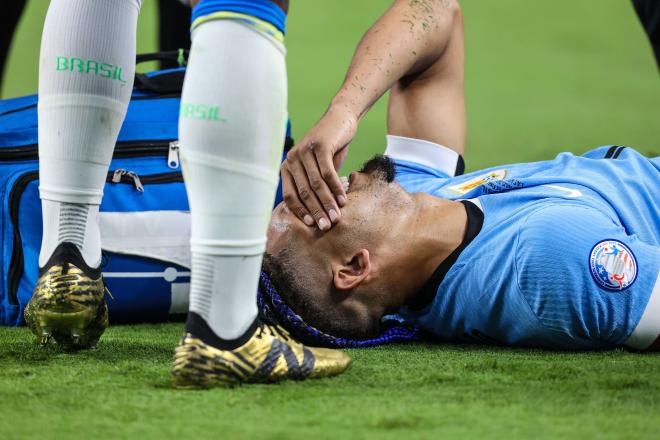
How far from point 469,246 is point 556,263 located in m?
0.17

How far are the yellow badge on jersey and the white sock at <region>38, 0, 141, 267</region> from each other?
670 mm

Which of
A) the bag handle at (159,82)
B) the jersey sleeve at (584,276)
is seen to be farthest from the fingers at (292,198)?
the bag handle at (159,82)

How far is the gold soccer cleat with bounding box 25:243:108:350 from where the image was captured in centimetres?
117

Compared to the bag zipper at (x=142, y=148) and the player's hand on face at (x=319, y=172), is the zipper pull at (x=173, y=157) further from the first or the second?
the player's hand on face at (x=319, y=172)

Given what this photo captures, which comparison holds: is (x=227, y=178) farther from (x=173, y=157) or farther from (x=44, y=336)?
(x=173, y=157)

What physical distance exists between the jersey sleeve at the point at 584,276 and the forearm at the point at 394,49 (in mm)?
365

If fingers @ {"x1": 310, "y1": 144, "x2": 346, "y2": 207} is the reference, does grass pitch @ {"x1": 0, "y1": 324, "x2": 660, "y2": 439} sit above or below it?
below

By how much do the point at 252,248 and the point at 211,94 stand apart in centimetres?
17

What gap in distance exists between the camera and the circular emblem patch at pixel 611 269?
1.28 m

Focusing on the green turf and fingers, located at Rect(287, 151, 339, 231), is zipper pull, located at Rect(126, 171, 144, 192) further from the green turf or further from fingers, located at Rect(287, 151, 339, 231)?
fingers, located at Rect(287, 151, 339, 231)

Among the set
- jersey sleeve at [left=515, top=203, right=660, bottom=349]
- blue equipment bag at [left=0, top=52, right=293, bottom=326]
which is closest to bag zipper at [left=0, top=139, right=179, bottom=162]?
blue equipment bag at [left=0, top=52, right=293, bottom=326]

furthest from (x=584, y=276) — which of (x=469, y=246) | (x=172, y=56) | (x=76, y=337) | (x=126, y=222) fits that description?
(x=172, y=56)

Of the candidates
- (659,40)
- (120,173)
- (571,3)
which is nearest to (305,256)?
(120,173)

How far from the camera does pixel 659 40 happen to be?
152 cm
